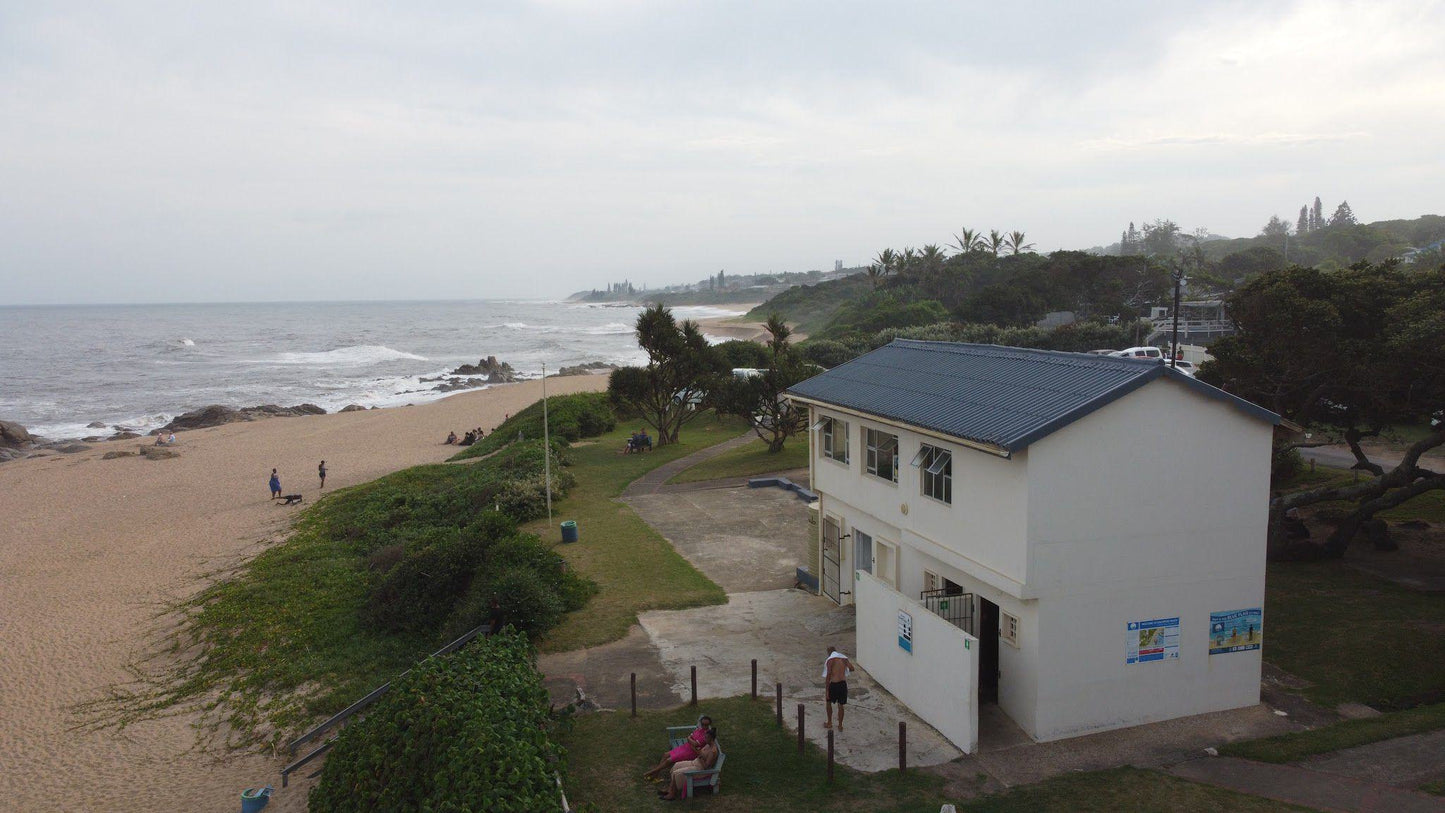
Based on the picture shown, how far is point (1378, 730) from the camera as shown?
11727mm

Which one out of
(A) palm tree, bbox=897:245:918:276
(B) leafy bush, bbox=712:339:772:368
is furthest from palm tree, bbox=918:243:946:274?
(B) leafy bush, bbox=712:339:772:368

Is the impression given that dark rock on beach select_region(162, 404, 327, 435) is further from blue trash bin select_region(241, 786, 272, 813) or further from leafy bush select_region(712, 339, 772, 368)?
blue trash bin select_region(241, 786, 272, 813)

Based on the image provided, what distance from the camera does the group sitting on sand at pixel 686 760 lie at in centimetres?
1059

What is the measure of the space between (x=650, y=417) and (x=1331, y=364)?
2641cm

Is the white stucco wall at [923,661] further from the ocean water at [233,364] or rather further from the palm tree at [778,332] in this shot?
the ocean water at [233,364]

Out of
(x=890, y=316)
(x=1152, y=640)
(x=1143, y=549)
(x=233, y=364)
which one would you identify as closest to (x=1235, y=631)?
(x=1152, y=640)

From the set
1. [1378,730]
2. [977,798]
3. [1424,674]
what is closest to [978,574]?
[977,798]

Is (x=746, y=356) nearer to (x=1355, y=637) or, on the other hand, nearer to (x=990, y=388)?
(x=990, y=388)

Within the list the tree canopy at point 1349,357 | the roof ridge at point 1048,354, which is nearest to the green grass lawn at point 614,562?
the roof ridge at point 1048,354

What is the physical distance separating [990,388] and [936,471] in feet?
5.12

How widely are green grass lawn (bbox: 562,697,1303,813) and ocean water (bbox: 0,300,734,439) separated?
54.2 meters

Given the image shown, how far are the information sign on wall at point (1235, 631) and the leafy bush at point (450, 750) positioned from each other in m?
9.15

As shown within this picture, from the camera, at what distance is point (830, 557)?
18.6m

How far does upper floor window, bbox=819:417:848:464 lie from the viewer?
17859mm
